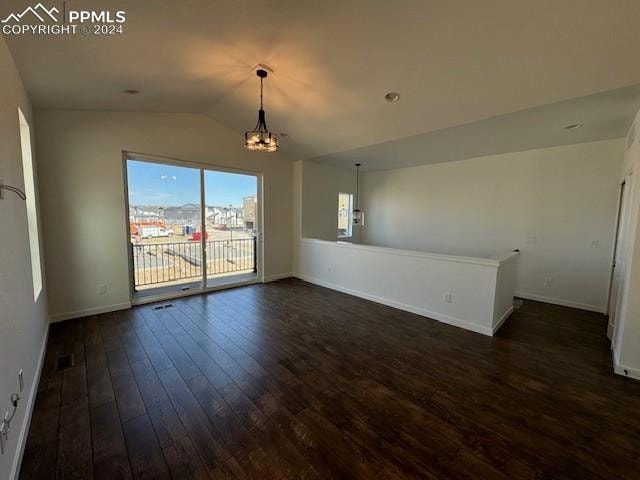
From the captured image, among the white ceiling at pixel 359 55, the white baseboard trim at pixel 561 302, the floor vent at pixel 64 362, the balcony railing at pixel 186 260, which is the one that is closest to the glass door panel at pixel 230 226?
the balcony railing at pixel 186 260

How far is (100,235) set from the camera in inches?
153

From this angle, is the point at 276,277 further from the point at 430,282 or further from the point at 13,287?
the point at 13,287

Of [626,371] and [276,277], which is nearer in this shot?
[626,371]

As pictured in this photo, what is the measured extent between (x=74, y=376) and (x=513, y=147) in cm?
660

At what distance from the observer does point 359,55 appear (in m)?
2.68

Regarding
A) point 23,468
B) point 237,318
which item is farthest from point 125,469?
point 237,318

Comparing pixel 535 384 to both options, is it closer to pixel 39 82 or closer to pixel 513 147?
pixel 513 147

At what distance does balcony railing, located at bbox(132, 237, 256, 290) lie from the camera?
465cm

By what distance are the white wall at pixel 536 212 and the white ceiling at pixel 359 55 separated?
127 cm

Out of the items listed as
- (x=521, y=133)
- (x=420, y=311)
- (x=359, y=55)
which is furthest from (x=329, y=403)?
(x=521, y=133)

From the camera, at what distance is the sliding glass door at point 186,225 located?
4352 mm

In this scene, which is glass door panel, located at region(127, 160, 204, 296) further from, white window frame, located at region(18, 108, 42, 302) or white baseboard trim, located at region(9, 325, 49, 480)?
white baseboard trim, located at region(9, 325, 49, 480)

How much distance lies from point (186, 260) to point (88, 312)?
159cm

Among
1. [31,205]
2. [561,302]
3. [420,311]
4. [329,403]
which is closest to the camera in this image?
[329,403]
